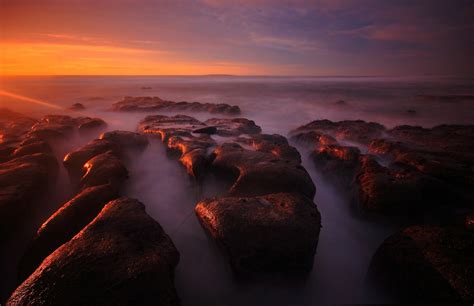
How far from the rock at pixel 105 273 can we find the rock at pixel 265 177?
2.02 meters

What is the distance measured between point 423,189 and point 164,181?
526cm

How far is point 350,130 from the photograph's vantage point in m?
9.95

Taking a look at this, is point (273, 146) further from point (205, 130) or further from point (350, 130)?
point (350, 130)

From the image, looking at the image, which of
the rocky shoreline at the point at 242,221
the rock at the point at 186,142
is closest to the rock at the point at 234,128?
the rock at the point at 186,142

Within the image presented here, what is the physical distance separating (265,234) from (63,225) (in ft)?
9.33

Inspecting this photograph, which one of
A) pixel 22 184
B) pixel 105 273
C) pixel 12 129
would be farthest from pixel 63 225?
pixel 12 129

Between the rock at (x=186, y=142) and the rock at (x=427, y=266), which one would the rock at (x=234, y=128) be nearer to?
the rock at (x=186, y=142)

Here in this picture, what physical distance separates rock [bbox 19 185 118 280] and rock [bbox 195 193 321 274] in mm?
1779

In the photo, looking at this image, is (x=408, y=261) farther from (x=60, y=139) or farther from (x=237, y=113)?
(x=237, y=113)

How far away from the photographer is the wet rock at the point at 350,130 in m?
9.37

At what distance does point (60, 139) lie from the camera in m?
8.52

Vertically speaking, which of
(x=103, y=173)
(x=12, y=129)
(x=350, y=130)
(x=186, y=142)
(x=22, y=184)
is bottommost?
(x=12, y=129)

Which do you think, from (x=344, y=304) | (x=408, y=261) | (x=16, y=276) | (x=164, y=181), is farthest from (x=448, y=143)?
(x=16, y=276)

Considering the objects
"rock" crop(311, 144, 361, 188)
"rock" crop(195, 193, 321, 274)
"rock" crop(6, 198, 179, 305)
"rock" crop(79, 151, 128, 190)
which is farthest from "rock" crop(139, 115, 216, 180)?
"rock" crop(311, 144, 361, 188)
